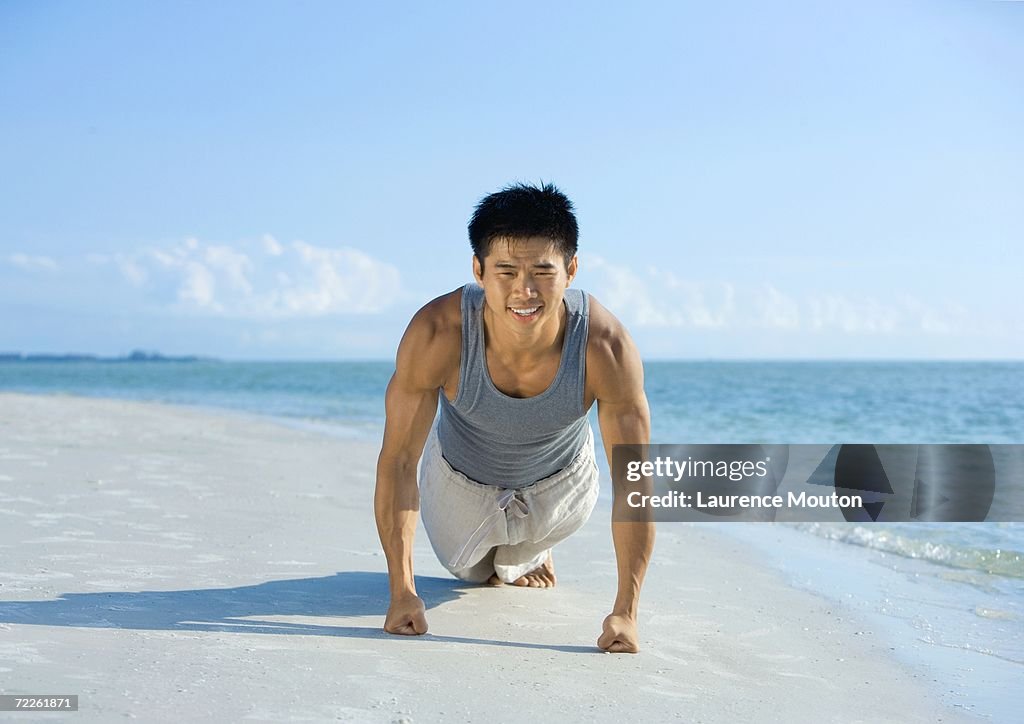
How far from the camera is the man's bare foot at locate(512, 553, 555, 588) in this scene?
13.5ft

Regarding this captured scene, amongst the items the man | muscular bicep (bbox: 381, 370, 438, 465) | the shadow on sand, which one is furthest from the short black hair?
the shadow on sand

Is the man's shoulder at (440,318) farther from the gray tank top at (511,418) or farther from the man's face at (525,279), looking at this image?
the man's face at (525,279)

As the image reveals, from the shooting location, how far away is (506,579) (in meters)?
4.08

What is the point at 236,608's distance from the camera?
3.38m

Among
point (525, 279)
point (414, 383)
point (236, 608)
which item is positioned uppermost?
point (525, 279)

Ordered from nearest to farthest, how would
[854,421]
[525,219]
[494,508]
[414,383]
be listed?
[525,219] → [414,383] → [494,508] → [854,421]

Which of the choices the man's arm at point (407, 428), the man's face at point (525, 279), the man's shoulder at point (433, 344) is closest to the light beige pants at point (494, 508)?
the man's arm at point (407, 428)

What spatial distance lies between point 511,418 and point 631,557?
0.64m

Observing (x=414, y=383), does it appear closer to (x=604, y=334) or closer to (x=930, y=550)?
(x=604, y=334)

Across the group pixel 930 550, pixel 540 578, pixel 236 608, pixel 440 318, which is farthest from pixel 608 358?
pixel 930 550

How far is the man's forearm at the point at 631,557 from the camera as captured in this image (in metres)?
3.23

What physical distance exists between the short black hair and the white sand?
1.30 m

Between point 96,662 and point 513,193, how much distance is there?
6.07ft

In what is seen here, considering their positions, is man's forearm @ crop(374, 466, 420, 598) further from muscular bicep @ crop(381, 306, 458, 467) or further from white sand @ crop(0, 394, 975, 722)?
white sand @ crop(0, 394, 975, 722)
